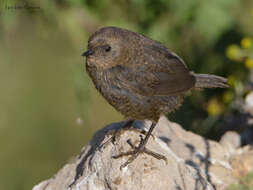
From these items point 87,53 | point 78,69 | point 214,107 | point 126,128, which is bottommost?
point 126,128

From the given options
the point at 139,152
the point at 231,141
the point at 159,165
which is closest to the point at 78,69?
the point at 231,141

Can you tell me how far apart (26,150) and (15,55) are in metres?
1.86

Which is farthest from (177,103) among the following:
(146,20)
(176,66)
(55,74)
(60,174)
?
(55,74)

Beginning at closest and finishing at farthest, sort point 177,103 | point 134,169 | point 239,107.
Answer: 1. point 134,169
2. point 177,103
3. point 239,107

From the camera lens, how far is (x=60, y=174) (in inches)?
204

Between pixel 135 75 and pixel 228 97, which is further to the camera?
pixel 228 97

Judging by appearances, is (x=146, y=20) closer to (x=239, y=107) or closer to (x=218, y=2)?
(x=218, y=2)

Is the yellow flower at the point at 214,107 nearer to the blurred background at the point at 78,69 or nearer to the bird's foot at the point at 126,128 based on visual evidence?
the blurred background at the point at 78,69

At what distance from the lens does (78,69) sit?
686cm

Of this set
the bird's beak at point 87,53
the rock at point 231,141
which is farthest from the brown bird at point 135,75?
the rock at point 231,141

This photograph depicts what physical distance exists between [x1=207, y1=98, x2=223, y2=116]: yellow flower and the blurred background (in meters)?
0.01

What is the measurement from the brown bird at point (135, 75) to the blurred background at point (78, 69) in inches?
67.5

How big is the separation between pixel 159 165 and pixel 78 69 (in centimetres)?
269

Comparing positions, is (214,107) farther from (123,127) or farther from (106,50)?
(106,50)
